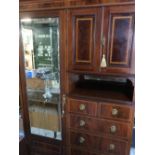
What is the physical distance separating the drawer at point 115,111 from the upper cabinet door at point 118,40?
0.31 meters

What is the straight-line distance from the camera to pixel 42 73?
1.65 metres

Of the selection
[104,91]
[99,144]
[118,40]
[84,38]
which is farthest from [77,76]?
[99,144]

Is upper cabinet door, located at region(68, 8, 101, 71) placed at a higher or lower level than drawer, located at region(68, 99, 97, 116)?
higher

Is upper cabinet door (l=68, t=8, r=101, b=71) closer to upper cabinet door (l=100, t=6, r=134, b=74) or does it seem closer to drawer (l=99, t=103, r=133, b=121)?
upper cabinet door (l=100, t=6, r=134, b=74)

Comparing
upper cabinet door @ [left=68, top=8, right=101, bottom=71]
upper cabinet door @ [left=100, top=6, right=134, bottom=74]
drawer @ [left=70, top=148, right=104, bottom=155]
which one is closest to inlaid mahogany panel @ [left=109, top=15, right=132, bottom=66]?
upper cabinet door @ [left=100, top=6, right=134, bottom=74]

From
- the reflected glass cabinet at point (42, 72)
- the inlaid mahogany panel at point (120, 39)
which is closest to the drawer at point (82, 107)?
the reflected glass cabinet at point (42, 72)

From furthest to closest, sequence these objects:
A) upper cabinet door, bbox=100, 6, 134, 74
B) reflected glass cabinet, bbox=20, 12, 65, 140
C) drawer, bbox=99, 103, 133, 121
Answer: reflected glass cabinet, bbox=20, 12, 65, 140
drawer, bbox=99, 103, 133, 121
upper cabinet door, bbox=100, 6, 134, 74

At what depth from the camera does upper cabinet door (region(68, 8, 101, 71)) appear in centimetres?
122

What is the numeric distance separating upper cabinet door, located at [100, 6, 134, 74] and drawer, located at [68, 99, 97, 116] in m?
0.35

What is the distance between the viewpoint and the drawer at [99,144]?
137cm

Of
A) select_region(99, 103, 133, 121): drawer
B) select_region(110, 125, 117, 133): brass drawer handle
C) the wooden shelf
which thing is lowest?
select_region(110, 125, 117, 133): brass drawer handle

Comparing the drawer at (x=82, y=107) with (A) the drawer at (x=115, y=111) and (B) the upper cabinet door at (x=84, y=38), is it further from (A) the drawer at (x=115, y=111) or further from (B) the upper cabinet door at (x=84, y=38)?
(B) the upper cabinet door at (x=84, y=38)
